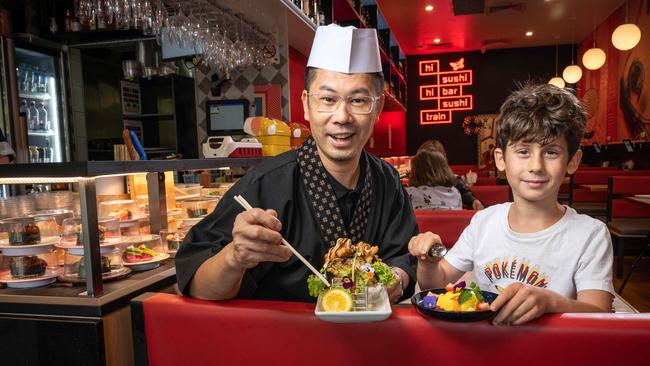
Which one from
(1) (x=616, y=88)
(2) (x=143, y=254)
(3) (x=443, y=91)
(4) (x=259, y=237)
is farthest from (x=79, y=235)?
(3) (x=443, y=91)

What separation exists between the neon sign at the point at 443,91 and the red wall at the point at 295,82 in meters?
8.55

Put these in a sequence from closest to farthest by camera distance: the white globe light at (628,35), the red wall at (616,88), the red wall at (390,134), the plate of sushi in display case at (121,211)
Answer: the plate of sushi in display case at (121,211), the white globe light at (628,35), the red wall at (616,88), the red wall at (390,134)

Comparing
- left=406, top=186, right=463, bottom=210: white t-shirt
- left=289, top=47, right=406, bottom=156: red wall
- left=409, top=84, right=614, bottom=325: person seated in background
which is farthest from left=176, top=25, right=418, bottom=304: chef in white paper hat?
left=289, top=47, right=406, bottom=156: red wall

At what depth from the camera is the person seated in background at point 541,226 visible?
1.30m

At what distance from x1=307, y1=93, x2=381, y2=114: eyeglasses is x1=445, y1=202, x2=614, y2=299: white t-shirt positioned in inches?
23.8

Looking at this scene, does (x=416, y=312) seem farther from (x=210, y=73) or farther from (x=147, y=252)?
(x=210, y=73)

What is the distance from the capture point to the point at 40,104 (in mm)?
5125

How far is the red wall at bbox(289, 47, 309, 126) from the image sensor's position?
491cm

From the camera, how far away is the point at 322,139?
132 centimetres

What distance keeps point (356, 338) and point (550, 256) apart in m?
0.73

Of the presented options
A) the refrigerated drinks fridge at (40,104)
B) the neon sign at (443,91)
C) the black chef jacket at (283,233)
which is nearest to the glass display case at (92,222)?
the black chef jacket at (283,233)

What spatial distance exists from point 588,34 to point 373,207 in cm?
1184

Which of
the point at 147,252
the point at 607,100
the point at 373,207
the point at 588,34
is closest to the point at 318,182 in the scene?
the point at 373,207

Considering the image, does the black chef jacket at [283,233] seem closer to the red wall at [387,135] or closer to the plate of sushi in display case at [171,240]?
the plate of sushi in display case at [171,240]
